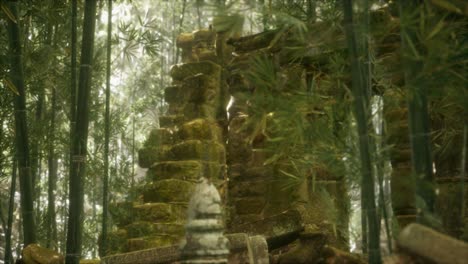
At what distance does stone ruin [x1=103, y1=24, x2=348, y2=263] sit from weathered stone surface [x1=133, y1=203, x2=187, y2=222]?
1cm

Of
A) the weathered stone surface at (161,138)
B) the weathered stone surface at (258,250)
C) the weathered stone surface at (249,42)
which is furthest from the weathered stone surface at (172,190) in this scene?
the weathered stone surface at (249,42)

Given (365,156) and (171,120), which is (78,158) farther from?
(171,120)

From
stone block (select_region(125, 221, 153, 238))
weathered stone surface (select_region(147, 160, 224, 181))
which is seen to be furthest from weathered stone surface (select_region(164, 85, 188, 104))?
stone block (select_region(125, 221, 153, 238))

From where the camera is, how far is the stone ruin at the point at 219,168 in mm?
6055

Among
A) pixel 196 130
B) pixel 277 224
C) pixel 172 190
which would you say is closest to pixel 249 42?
pixel 196 130

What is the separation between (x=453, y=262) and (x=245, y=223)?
4.43 metres

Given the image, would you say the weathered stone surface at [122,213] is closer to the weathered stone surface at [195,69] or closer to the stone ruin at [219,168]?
the stone ruin at [219,168]

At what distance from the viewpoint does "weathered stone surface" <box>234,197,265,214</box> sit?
22.7ft

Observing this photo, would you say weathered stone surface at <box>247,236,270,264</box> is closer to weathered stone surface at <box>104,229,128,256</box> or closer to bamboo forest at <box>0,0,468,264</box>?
bamboo forest at <box>0,0,468,264</box>

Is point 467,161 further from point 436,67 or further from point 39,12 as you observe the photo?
point 39,12

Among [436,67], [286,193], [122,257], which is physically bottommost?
[122,257]

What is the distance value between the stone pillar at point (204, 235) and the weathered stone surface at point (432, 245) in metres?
0.87

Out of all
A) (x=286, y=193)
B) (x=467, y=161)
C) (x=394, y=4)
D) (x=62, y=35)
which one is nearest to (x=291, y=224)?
(x=286, y=193)

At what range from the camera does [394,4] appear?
3.99 metres
